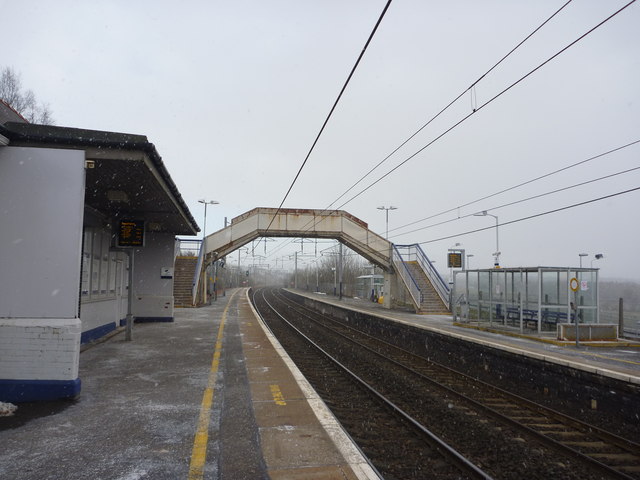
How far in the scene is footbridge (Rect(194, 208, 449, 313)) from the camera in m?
29.1

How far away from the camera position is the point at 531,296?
19688mm

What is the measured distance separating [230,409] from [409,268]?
25827mm

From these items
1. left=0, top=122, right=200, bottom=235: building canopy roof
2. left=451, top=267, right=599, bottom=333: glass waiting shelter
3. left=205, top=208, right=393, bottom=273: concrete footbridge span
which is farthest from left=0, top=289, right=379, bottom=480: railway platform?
left=205, top=208, right=393, bottom=273: concrete footbridge span

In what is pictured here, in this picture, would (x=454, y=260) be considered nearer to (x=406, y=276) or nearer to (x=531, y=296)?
(x=406, y=276)

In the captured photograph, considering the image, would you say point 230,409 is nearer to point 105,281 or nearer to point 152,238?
point 105,281

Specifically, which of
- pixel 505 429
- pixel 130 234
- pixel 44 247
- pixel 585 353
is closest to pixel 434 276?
pixel 585 353

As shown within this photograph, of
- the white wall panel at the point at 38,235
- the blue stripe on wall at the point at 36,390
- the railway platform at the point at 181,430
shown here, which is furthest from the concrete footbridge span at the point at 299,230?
the blue stripe on wall at the point at 36,390

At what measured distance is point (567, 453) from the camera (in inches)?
233

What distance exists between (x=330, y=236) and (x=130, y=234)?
18.7 m

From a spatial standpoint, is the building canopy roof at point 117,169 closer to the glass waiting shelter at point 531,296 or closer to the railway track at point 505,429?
the railway track at point 505,429

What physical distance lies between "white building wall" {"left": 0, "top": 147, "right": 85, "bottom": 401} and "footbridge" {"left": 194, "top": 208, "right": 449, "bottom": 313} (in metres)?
21.9

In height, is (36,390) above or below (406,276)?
below

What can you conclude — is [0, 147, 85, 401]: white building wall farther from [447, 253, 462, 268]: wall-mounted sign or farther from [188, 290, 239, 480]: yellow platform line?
[447, 253, 462, 268]: wall-mounted sign

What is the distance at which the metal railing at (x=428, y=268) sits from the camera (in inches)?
1101
